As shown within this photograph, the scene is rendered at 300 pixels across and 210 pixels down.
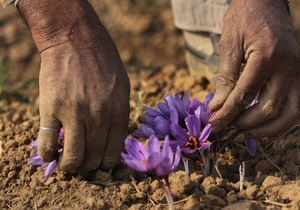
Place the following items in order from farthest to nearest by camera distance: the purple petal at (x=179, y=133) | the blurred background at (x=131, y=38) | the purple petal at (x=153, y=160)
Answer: the blurred background at (x=131, y=38) → the purple petal at (x=179, y=133) → the purple petal at (x=153, y=160)

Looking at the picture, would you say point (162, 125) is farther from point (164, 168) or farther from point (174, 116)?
point (164, 168)

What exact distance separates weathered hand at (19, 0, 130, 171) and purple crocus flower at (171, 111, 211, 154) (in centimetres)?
22

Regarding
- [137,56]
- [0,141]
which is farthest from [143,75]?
[0,141]

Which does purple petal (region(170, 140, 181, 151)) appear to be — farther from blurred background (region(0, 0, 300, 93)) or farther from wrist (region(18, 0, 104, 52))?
blurred background (region(0, 0, 300, 93))

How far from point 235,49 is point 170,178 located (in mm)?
585

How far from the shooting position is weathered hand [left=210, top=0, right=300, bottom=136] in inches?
88.2

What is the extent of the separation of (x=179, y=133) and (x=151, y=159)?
1.12 ft

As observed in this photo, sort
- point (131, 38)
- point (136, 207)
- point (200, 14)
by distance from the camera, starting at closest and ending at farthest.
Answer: point (136, 207), point (200, 14), point (131, 38)

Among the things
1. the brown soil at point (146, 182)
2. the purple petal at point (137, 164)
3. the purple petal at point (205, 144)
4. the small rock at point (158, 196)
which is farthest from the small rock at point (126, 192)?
the purple petal at point (205, 144)

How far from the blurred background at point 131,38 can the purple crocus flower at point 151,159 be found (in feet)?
9.51

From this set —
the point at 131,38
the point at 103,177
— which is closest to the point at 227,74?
the point at 103,177

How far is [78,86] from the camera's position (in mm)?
2293

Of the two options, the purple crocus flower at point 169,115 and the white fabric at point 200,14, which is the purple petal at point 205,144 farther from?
the white fabric at point 200,14

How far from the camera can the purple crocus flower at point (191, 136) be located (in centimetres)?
236
